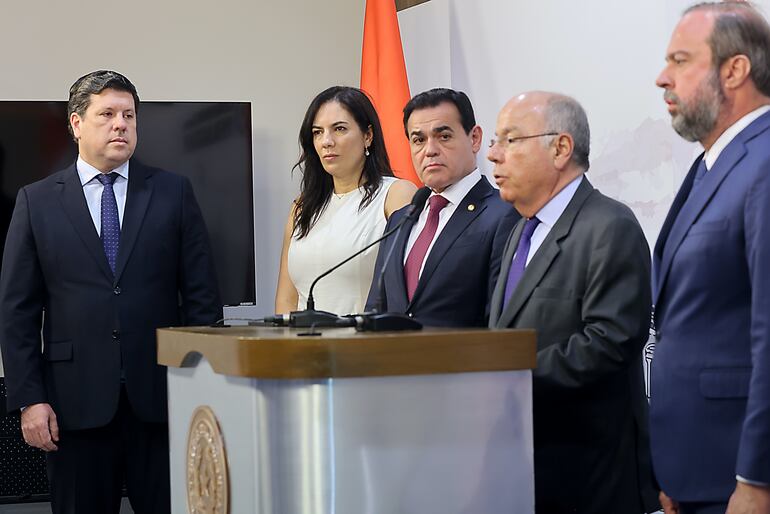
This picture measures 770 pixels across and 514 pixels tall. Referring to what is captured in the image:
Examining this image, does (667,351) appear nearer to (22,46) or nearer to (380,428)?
(380,428)

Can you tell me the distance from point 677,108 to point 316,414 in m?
0.96

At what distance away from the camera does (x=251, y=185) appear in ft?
16.6

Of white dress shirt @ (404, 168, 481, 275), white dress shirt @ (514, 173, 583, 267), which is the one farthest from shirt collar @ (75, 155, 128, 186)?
white dress shirt @ (514, 173, 583, 267)

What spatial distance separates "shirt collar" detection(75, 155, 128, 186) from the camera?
3437 mm

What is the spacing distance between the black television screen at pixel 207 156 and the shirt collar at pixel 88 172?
144cm

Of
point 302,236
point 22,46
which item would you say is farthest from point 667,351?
point 22,46

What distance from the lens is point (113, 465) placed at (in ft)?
10.8

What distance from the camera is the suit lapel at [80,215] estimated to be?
3.32m

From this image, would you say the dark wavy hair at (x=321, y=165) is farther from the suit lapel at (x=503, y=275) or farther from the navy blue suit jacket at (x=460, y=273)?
the suit lapel at (x=503, y=275)

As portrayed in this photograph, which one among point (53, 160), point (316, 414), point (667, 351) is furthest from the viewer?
point (53, 160)

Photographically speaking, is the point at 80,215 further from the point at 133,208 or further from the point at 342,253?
the point at 342,253

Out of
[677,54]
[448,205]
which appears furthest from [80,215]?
[677,54]

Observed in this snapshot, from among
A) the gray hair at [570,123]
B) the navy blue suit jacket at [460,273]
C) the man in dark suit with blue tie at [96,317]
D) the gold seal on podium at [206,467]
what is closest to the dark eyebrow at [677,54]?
the gray hair at [570,123]

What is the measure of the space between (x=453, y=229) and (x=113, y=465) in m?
1.27
